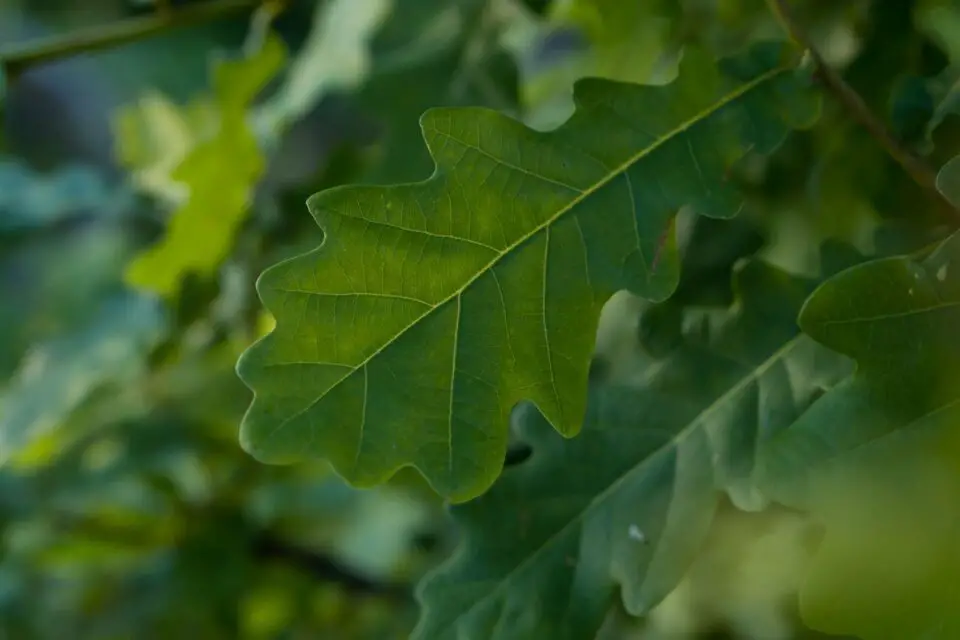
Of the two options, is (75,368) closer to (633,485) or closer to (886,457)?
(633,485)

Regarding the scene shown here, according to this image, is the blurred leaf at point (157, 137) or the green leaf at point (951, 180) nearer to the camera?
the green leaf at point (951, 180)

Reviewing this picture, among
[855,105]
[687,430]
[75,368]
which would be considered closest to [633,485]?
[687,430]

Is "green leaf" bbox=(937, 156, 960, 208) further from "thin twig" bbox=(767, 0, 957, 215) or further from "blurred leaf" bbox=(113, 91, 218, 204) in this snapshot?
"blurred leaf" bbox=(113, 91, 218, 204)

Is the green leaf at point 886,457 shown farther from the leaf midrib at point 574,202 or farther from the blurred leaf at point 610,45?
the blurred leaf at point 610,45

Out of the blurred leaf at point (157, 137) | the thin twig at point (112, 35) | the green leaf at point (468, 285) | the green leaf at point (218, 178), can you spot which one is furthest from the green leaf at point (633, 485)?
the blurred leaf at point (157, 137)

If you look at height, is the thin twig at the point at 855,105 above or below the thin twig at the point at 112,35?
below

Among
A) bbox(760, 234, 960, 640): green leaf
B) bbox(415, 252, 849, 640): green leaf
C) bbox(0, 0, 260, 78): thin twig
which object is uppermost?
bbox(0, 0, 260, 78): thin twig

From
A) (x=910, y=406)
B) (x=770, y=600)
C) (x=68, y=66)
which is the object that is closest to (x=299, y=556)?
(x=770, y=600)

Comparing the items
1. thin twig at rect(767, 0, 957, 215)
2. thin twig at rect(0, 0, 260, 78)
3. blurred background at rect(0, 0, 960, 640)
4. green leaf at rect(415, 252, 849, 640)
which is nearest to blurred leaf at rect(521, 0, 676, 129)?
blurred background at rect(0, 0, 960, 640)
